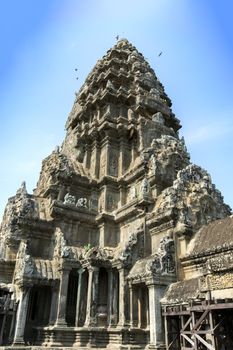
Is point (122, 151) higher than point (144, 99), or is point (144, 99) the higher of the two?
point (144, 99)

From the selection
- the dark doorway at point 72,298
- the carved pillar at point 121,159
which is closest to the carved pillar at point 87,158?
the carved pillar at point 121,159

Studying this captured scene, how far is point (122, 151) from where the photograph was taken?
2873cm

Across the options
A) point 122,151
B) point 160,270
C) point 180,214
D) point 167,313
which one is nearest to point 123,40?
point 122,151

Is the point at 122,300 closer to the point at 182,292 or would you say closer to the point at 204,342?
the point at 182,292

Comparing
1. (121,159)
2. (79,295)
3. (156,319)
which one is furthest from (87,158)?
(156,319)

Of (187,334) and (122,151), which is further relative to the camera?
(122,151)

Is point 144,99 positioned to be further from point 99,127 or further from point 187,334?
point 187,334

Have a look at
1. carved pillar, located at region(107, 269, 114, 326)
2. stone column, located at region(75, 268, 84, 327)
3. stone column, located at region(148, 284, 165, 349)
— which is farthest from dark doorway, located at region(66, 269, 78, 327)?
stone column, located at region(148, 284, 165, 349)

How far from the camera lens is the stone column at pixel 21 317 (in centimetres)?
1703

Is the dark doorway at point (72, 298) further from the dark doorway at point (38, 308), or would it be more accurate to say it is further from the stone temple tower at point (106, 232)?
the dark doorway at point (38, 308)

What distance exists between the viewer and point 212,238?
1614 cm

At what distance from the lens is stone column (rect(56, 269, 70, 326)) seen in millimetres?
18047

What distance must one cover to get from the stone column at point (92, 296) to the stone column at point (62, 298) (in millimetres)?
1335

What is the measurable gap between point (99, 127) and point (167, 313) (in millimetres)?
20284
